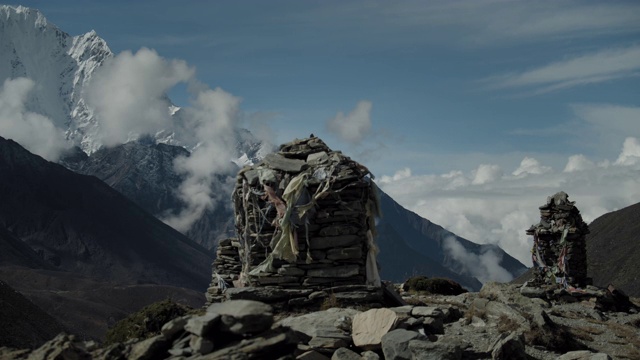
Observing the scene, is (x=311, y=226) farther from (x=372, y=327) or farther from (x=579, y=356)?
(x=579, y=356)

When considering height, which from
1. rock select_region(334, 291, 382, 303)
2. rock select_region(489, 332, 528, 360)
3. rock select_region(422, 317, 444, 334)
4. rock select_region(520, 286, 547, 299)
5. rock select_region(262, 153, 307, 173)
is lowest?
rock select_region(489, 332, 528, 360)

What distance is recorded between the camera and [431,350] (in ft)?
45.1

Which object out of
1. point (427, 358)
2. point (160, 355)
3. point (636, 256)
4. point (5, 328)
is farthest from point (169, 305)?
point (636, 256)

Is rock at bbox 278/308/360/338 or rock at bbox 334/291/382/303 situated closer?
rock at bbox 278/308/360/338

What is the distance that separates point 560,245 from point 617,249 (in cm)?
10321

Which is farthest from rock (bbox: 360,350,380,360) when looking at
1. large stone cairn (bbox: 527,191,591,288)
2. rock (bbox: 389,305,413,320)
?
large stone cairn (bbox: 527,191,591,288)

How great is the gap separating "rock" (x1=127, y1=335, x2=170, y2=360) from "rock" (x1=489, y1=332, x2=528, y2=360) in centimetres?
674

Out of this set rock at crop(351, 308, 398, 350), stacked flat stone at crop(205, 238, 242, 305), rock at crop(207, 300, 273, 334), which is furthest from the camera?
stacked flat stone at crop(205, 238, 242, 305)

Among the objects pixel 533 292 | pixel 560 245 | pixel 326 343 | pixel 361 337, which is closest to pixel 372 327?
pixel 361 337

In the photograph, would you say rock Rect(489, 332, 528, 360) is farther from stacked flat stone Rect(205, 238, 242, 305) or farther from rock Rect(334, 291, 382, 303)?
stacked flat stone Rect(205, 238, 242, 305)

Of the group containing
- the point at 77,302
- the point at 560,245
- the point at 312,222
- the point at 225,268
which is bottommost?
the point at 225,268

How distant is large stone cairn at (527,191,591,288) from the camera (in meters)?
35.9

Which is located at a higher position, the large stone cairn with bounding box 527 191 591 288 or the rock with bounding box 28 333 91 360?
the large stone cairn with bounding box 527 191 591 288

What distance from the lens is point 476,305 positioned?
2136 cm
